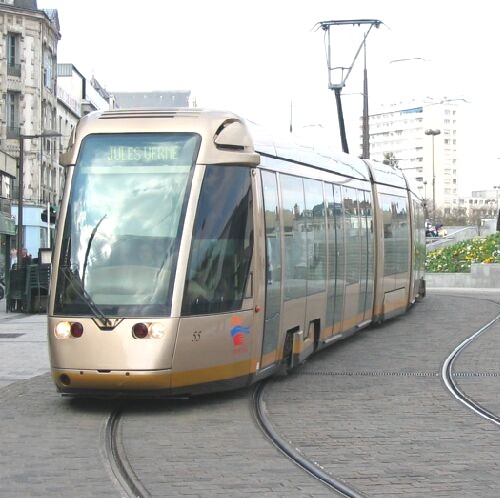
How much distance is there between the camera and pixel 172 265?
33.7 ft

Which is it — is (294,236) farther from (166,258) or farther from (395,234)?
(395,234)

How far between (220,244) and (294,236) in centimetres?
245

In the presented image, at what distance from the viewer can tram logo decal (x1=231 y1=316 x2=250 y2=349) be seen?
10.8 meters

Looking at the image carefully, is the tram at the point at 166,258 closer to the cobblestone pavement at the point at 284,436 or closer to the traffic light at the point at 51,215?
the cobblestone pavement at the point at 284,436

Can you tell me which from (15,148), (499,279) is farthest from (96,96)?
(499,279)

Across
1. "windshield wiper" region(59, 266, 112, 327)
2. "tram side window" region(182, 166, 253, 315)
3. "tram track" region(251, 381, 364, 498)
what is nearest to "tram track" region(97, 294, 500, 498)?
"tram track" region(251, 381, 364, 498)

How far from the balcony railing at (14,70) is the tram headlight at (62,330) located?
174ft

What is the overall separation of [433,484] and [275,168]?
577cm

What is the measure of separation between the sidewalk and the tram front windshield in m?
3.18

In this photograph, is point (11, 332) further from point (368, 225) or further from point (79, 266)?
point (79, 266)

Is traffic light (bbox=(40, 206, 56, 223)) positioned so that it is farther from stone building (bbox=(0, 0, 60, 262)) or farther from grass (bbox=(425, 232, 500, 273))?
stone building (bbox=(0, 0, 60, 262))

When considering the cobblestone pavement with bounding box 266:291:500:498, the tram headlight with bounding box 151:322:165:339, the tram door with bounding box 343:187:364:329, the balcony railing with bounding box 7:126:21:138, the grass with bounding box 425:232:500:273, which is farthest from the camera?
the balcony railing with bounding box 7:126:21:138

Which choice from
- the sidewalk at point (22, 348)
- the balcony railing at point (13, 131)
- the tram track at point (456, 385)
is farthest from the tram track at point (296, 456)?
the balcony railing at point (13, 131)

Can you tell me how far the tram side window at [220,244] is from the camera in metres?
10.4
